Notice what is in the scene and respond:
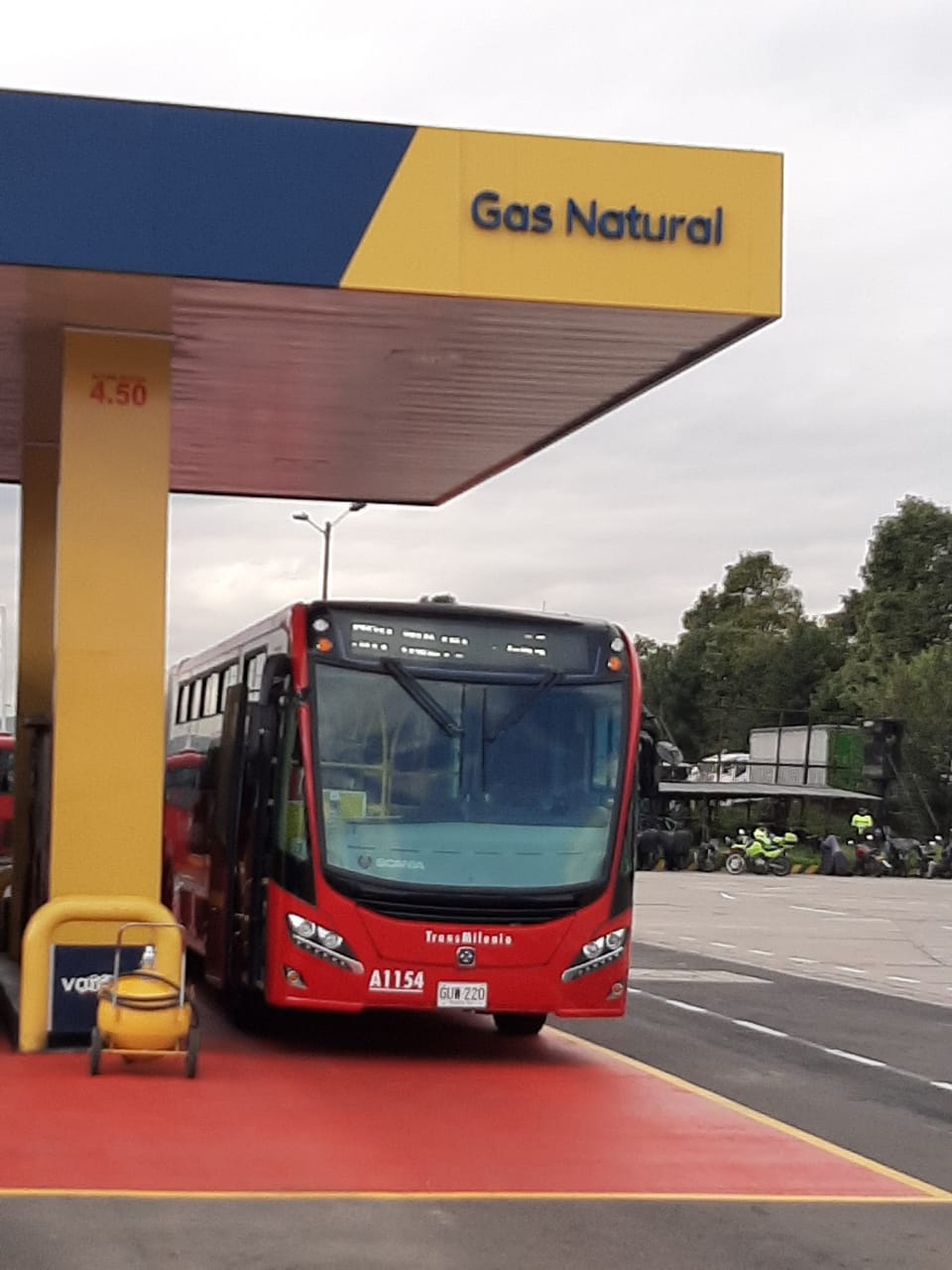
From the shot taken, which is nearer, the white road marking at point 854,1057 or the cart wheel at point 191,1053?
the cart wheel at point 191,1053

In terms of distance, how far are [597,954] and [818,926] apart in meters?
21.4

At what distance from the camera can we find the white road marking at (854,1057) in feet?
52.5

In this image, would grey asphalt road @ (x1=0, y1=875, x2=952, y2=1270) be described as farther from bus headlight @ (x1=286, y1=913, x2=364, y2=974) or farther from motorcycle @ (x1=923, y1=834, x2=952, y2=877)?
motorcycle @ (x1=923, y1=834, x2=952, y2=877)

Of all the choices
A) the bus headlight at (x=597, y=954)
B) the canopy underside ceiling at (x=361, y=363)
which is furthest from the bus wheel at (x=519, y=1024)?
the canopy underside ceiling at (x=361, y=363)

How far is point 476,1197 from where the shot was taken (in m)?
8.96

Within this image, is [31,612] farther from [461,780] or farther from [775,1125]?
[775,1125]

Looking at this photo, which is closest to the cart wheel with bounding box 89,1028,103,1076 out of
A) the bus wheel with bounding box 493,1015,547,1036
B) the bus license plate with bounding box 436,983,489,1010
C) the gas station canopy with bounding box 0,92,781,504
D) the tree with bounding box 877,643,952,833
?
the bus license plate with bounding box 436,983,489,1010

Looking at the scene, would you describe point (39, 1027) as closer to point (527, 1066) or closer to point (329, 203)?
point (527, 1066)

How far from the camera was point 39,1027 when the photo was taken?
13.6 meters

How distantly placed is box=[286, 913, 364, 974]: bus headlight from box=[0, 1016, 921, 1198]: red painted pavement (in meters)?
0.69

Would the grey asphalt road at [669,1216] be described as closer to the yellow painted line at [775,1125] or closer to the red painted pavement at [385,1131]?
the yellow painted line at [775,1125]

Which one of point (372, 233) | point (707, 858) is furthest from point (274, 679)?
point (707, 858)

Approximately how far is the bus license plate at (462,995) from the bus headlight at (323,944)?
566mm

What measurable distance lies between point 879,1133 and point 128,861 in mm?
5295
